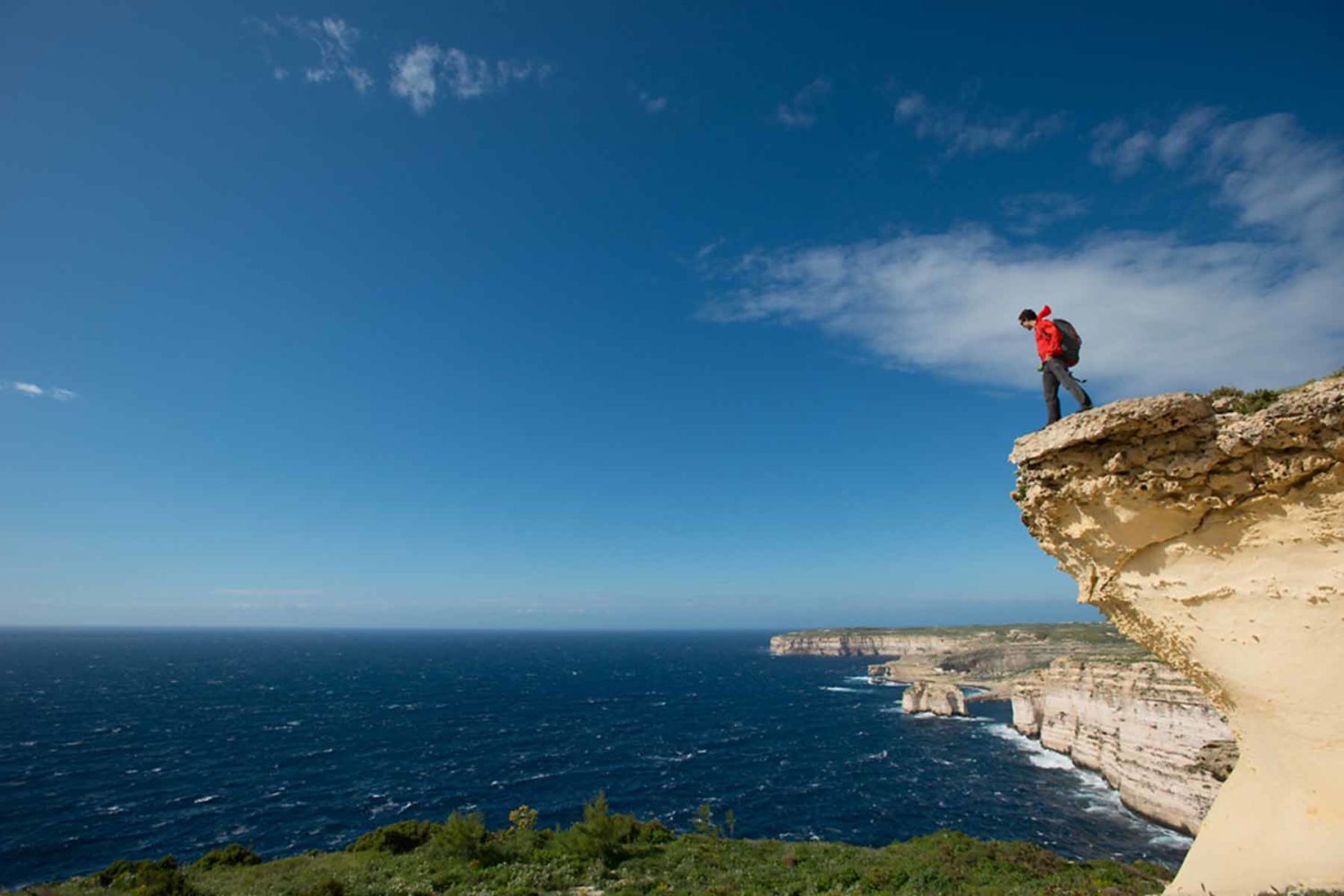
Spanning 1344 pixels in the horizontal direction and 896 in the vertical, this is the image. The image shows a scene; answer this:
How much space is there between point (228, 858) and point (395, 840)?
25.3 ft

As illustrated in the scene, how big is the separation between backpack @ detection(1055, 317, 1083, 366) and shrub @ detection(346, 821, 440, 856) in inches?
1177

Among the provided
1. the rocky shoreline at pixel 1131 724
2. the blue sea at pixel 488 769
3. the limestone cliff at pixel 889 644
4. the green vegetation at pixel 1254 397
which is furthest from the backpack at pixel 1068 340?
the limestone cliff at pixel 889 644

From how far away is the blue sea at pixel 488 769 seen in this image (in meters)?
41.2

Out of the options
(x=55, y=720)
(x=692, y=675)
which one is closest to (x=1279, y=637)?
(x=55, y=720)

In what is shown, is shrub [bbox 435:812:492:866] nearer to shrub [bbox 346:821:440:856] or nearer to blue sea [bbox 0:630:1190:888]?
shrub [bbox 346:821:440:856]

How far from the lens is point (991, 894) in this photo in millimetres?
18625

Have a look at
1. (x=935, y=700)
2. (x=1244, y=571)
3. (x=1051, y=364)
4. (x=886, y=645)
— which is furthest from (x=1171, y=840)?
(x=886, y=645)

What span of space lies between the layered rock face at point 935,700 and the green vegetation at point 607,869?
6563 centimetres

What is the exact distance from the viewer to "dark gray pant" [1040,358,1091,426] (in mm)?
10680

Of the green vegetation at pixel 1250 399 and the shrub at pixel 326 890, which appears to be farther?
the shrub at pixel 326 890

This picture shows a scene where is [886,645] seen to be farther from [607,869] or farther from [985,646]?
[607,869]

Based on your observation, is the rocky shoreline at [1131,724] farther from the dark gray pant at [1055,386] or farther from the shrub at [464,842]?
the shrub at [464,842]

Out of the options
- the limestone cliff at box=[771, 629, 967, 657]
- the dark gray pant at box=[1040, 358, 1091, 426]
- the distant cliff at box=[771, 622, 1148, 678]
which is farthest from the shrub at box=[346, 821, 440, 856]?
the limestone cliff at box=[771, 629, 967, 657]

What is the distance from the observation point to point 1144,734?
4653cm
